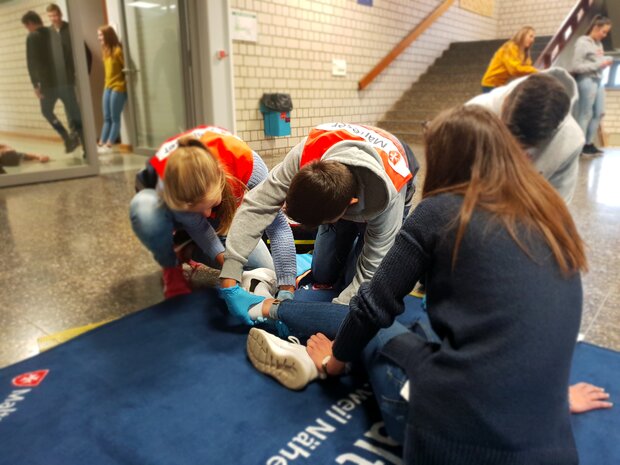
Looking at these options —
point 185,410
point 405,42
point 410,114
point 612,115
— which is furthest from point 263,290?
point 612,115

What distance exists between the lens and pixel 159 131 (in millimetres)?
4992

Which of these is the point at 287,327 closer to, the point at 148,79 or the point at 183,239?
the point at 183,239

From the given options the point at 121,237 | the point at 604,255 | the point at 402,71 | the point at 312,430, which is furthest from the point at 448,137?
the point at 402,71

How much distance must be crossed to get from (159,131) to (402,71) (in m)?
3.83

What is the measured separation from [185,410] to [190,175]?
586 mm

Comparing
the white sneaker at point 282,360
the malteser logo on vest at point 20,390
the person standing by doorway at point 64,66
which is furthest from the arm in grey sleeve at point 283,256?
the person standing by doorway at point 64,66

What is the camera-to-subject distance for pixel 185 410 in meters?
1.09

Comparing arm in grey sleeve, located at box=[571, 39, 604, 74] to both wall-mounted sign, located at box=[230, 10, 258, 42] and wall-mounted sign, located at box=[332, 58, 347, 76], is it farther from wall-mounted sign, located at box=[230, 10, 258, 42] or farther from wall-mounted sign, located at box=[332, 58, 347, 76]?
wall-mounted sign, located at box=[230, 10, 258, 42]

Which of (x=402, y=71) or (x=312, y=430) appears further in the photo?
(x=402, y=71)

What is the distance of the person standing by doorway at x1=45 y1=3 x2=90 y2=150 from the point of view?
368 centimetres

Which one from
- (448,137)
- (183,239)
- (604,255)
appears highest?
(448,137)

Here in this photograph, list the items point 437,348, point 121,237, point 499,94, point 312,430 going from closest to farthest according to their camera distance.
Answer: point 437,348, point 312,430, point 499,94, point 121,237

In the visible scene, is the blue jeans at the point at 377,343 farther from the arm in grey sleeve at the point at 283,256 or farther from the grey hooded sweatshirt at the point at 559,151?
the grey hooded sweatshirt at the point at 559,151

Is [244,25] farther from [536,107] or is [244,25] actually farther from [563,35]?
[563,35]
